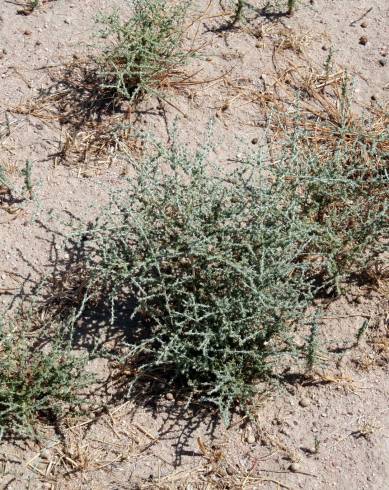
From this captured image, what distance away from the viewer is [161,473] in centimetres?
358

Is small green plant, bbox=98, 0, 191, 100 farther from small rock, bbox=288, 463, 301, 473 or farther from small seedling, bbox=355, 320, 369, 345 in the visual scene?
small rock, bbox=288, 463, 301, 473

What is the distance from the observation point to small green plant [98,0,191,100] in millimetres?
4629

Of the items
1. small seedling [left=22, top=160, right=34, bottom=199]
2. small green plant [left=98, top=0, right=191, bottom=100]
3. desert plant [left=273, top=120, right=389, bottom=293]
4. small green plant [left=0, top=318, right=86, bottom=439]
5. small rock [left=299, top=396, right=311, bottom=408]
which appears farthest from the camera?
small green plant [left=98, top=0, right=191, bottom=100]

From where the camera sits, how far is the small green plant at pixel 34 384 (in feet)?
11.8

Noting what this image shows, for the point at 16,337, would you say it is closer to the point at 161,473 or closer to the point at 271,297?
the point at 161,473

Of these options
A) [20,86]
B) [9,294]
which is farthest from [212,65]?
[9,294]

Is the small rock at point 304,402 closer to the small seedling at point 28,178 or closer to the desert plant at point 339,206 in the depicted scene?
the desert plant at point 339,206

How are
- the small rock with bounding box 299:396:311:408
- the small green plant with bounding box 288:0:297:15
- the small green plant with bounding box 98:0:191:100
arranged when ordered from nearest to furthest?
the small rock with bounding box 299:396:311:408 < the small green plant with bounding box 98:0:191:100 < the small green plant with bounding box 288:0:297:15

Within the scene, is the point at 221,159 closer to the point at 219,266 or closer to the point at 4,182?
the point at 219,266

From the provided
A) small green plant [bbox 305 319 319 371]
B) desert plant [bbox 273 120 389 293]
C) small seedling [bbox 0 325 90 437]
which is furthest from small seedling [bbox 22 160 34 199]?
small green plant [bbox 305 319 319 371]

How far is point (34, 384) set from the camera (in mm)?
3645

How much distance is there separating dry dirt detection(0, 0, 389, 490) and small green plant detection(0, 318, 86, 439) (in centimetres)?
11

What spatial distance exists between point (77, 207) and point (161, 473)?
1.48 meters

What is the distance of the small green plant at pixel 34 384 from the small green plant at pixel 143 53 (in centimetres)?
156
